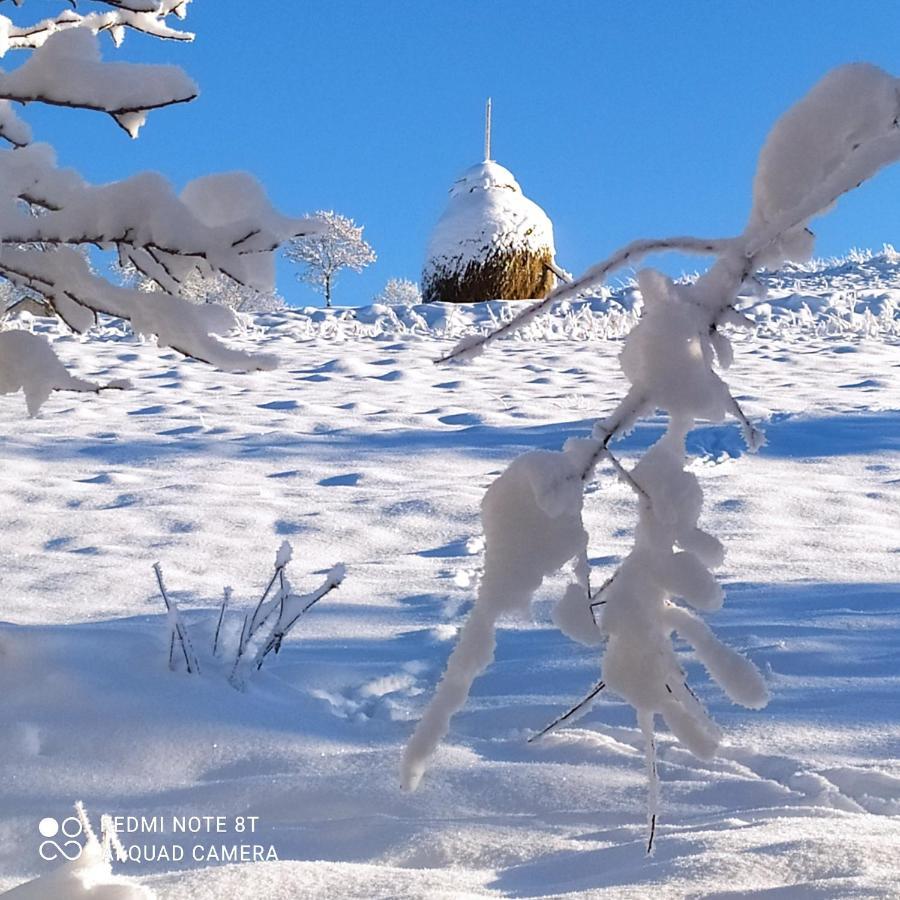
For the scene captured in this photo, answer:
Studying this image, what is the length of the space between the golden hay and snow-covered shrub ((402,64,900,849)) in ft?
47.5

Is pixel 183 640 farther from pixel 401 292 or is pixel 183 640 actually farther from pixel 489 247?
pixel 401 292

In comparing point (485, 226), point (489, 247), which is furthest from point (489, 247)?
point (485, 226)

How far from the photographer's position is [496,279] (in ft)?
50.5

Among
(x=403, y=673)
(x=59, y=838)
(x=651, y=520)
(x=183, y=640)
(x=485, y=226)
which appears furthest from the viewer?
(x=485, y=226)

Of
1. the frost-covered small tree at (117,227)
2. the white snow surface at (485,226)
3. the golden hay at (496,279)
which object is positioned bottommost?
the frost-covered small tree at (117,227)

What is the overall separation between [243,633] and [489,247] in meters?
13.1

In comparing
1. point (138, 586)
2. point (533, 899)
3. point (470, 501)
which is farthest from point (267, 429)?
point (533, 899)

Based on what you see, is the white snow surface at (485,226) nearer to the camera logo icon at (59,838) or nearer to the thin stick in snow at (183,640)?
the thin stick in snow at (183,640)

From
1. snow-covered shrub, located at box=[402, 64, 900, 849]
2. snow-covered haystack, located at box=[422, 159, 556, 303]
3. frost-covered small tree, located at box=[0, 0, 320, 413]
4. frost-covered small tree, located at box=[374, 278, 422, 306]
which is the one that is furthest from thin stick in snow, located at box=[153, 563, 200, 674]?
frost-covered small tree, located at box=[374, 278, 422, 306]

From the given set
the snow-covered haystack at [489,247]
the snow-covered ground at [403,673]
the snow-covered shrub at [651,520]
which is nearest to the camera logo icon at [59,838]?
the snow-covered ground at [403,673]

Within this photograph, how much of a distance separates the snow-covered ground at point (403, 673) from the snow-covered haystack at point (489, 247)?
8775mm

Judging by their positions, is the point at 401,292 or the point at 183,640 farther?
the point at 401,292

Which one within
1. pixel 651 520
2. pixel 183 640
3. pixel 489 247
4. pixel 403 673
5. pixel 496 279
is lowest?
pixel 403 673

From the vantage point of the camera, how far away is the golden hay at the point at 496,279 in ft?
50.4
